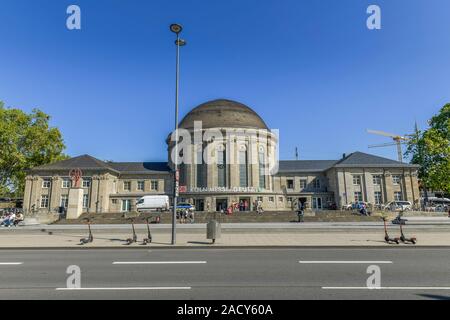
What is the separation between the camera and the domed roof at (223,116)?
172 ft

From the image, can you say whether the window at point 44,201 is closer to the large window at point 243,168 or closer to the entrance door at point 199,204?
the entrance door at point 199,204

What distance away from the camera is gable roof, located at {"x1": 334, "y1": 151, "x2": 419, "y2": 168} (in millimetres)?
48312

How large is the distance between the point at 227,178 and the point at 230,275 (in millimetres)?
42111

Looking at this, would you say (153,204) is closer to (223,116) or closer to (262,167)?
(262,167)

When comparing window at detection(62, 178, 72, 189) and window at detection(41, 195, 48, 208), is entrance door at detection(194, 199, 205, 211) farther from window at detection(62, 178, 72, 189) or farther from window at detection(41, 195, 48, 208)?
window at detection(41, 195, 48, 208)

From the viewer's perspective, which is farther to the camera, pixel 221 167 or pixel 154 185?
pixel 154 185

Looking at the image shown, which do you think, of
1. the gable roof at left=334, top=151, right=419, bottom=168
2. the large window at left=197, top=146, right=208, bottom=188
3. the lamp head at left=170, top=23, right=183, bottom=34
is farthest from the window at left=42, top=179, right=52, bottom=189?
the gable roof at left=334, top=151, right=419, bottom=168

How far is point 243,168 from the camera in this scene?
50.7 metres

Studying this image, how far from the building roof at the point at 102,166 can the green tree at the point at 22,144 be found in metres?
3.39

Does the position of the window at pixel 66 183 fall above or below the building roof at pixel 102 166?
below

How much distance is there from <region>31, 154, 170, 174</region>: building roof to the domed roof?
1044 centimetres

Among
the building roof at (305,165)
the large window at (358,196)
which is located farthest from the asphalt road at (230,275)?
the building roof at (305,165)

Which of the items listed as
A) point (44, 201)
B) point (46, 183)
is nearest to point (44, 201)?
point (44, 201)
